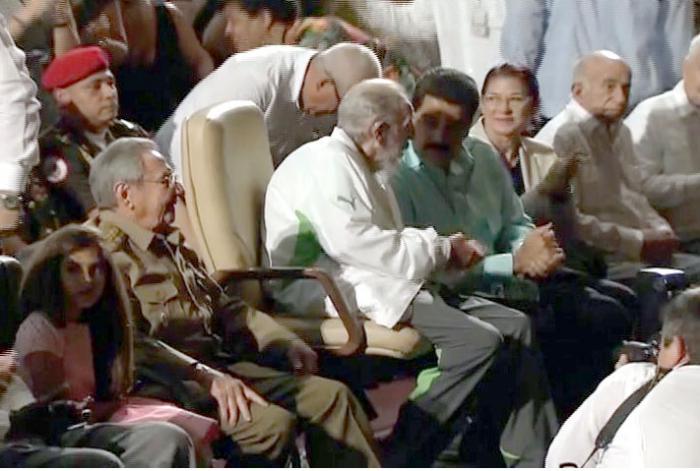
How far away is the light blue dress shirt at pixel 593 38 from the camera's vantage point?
Answer: 312cm

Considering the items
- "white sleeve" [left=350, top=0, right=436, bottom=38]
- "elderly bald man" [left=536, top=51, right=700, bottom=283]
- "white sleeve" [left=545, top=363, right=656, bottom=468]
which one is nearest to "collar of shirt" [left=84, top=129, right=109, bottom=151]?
"white sleeve" [left=350, top=0, right=436, bottom=38]

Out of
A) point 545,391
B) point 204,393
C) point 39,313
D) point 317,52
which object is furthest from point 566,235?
point 39,313

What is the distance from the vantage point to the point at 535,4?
3.14 metres

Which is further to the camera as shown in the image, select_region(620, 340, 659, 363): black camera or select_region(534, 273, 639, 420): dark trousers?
select_region(534, 273, 639, 420): dark trousers

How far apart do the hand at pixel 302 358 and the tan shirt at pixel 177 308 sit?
0.02 meters

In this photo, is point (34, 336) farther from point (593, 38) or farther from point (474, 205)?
point (593, 38)

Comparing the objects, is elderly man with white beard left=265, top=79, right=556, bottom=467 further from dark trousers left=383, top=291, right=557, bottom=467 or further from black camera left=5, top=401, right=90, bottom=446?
black camera left=5, top=401, right=90, bottom=446

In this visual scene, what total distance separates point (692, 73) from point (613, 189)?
290mm

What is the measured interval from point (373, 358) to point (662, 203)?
73 centimetres

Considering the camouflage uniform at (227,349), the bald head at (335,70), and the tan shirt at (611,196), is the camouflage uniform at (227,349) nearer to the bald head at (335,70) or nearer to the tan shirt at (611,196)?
the bald head at (335,70)

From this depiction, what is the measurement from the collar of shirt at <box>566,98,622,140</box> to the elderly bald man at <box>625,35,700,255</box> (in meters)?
0.03

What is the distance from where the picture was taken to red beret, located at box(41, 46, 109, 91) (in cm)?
285

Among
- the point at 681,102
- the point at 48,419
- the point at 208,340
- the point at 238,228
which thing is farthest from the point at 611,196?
the point at 48,419

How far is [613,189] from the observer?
3.22m
